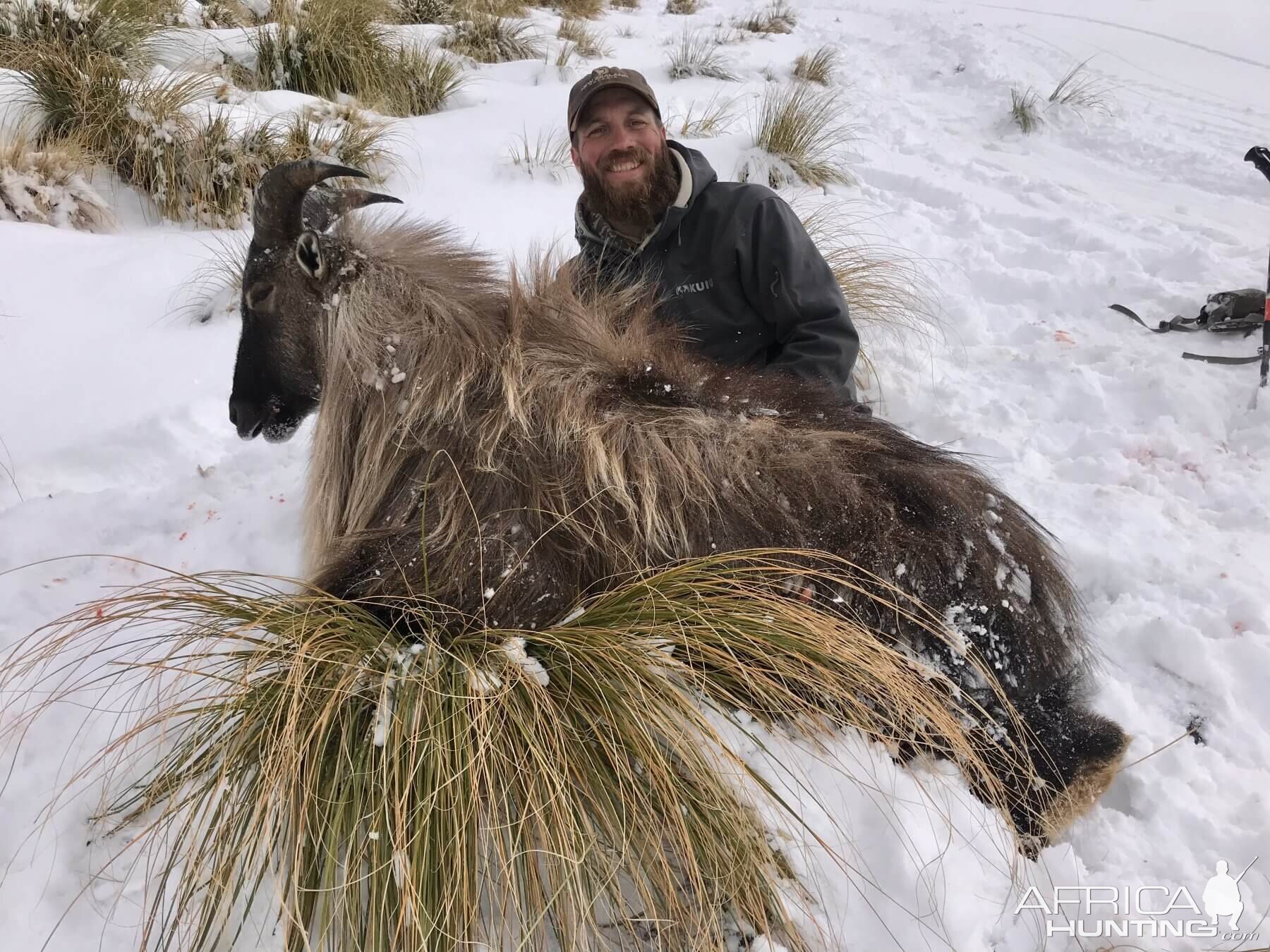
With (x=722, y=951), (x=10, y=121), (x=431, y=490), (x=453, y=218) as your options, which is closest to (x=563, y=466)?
(x=431, y=490)

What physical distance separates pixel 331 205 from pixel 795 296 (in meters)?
1.93

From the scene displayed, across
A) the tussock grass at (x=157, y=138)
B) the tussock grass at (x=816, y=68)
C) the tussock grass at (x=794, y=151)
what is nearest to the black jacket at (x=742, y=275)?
the tussock grass at (x=794, y=151)

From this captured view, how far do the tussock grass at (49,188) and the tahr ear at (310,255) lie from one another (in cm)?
339

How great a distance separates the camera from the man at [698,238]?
309 cm

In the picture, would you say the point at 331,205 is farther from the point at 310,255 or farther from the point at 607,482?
the point at 607,482

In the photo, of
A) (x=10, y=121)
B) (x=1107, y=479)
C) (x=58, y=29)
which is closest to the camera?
(x=1107, y=479)

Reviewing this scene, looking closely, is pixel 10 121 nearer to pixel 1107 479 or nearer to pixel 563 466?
pixel 563 466

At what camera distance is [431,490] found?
210 cm

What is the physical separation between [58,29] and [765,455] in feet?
22.5

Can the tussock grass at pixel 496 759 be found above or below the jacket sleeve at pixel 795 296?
below

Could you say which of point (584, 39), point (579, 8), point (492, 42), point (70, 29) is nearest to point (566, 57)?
point (492, 42)

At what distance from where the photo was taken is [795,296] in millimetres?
3029

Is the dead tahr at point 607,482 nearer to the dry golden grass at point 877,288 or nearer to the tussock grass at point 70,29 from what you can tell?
the dry golden grass at point 877,288

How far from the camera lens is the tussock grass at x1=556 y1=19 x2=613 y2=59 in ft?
29.5
